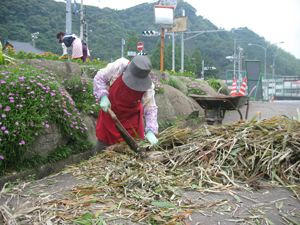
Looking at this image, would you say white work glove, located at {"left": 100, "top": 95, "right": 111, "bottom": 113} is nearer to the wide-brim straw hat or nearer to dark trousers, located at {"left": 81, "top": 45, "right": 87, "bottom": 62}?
the wide-brim straw hat

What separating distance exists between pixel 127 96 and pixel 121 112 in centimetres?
31

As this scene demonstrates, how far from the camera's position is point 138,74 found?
272cm

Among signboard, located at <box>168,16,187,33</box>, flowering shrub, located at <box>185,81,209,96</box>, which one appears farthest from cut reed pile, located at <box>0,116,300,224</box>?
signboard, located at <box>168,16,187,33</box>

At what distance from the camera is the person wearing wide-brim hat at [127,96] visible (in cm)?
276

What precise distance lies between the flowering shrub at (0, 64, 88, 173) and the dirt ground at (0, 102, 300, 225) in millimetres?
757

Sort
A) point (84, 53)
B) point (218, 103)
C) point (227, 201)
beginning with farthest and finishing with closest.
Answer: point (84, 53) → point (218, 103) → point (227, 201)

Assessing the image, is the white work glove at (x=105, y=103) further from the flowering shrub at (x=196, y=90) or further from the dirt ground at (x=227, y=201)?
the flowering shrub at (x=196, y=90)

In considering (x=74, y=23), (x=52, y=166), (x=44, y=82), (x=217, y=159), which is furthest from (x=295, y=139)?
(x=74, y=23)

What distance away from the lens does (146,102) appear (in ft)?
10.3

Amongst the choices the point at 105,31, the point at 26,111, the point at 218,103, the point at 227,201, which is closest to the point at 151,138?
the point at 227,201

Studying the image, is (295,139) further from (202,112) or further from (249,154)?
(202,112)

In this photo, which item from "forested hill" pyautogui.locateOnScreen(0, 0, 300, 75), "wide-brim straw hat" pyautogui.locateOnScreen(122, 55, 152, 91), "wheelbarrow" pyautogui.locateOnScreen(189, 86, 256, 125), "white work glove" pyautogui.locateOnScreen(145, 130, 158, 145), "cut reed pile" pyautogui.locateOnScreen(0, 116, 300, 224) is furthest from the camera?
"forested hill" pyautogui.locateOnScreen(0, 0, 300, 75)

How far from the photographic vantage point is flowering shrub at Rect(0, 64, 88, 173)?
9.29 ft

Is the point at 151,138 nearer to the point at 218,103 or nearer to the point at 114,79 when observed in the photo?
the point at 114,79
